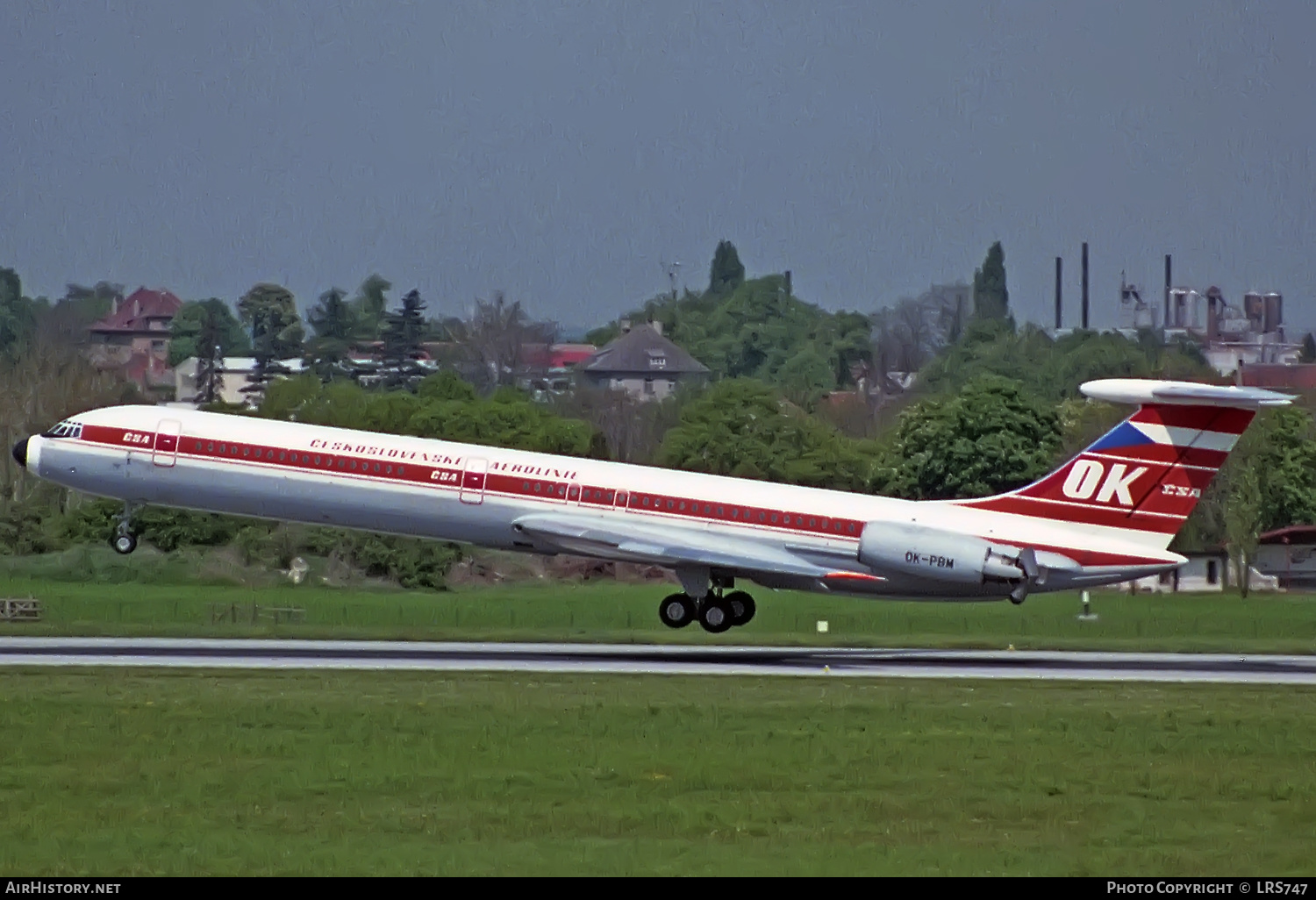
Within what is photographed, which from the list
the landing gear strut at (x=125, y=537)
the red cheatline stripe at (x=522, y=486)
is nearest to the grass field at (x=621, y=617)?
the landing gear strut at (x=125, y=537)

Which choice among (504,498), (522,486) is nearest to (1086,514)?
(522,486)

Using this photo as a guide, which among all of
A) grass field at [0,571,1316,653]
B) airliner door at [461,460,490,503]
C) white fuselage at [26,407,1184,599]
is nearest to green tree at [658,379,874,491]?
grass field at [0,571,1316,653]

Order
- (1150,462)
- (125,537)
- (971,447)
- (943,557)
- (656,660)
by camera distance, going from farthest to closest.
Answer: (971,447)
(125,537)
(1150,462)
(943,557)
(656,660)

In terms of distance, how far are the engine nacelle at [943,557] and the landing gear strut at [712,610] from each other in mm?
3927

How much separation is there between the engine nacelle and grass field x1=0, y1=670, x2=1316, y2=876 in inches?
284

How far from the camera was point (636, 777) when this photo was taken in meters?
→ 27.4

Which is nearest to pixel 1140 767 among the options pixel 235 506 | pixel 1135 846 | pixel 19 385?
pixel 1135 846

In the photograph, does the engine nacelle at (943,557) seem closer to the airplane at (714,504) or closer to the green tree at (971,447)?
the airplane at (714,504)

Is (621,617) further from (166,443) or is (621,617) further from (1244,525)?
(1244,525)

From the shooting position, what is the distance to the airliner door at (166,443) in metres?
47.9

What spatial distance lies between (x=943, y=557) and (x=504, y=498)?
9.58m

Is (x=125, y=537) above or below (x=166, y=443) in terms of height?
below

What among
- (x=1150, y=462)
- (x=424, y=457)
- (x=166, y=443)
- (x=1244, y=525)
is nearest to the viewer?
(x=1150, y=462)

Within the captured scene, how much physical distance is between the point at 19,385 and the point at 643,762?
9341cm
